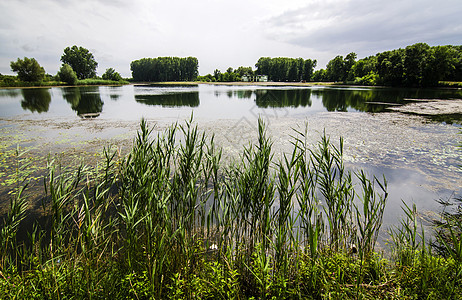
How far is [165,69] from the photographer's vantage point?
342ft

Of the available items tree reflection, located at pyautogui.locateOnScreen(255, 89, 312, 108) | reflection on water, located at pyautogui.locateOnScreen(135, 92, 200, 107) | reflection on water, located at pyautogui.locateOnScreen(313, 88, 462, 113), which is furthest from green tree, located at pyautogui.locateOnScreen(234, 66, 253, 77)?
reflection on water, located at pyautogui.locateOnScreen(135, 92, 200, 107)

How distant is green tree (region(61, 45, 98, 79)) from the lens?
7550 centimetres

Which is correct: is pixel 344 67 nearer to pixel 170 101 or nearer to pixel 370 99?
pixel 370 99

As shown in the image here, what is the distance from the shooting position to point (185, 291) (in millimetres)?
2453

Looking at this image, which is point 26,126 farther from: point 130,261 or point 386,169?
point 386,169

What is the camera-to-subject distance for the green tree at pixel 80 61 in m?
75.5

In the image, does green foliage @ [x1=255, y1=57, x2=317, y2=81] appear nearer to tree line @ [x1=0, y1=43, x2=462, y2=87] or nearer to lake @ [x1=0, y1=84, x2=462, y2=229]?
tree line @ [x1=0, y1=43, x2=462, y2=87]

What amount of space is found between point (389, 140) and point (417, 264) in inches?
373

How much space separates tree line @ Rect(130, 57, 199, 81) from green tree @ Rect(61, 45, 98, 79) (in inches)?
1074

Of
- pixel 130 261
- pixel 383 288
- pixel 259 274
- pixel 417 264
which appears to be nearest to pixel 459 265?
pixel 417 264

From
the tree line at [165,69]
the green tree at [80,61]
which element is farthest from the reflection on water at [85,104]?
the tree line at [165,69]

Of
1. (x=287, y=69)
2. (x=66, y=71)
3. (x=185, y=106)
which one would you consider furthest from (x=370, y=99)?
(x=287, y=69)

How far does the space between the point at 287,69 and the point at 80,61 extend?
87.2m

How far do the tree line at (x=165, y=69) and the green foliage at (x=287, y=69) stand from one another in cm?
3708
